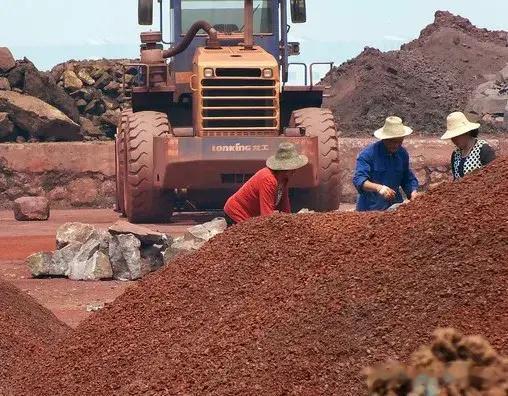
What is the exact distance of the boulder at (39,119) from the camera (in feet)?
77.0

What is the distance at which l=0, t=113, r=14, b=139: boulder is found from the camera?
23.3 m

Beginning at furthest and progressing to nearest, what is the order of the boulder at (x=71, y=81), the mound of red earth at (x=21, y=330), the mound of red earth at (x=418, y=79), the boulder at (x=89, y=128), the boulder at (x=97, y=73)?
the mound of red earth at (x=418, y=79)
the boulder at (x=97, y=73)
the boulder at (x=71, y=81)
the boulder at (x=89, y=128)
the mound of red earth at (x=21, y=330)

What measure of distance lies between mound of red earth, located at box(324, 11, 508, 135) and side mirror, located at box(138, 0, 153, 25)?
10527mm

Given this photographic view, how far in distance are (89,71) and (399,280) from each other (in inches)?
863

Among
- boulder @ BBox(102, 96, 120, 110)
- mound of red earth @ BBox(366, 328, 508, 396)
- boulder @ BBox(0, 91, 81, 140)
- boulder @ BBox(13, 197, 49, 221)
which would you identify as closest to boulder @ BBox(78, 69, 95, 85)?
boulder @ BBox(102, 96, 120, 110)

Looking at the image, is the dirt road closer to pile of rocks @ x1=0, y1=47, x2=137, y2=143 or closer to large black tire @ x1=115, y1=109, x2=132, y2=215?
large black tire @ x1=115, y1=109, x2=132, y2=215

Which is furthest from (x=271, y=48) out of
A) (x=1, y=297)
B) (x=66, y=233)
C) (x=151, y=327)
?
(x=151, y=327)

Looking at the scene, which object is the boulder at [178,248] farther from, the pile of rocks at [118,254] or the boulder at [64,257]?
the boulder at [64,257]

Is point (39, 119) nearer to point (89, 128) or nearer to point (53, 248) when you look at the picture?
point (89, 128)

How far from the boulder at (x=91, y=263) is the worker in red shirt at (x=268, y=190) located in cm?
272

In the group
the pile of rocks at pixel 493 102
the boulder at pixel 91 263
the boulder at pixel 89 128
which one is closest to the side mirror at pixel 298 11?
the boulder at pixel 91 263

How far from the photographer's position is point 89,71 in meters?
27.9

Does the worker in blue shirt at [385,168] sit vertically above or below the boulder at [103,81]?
above

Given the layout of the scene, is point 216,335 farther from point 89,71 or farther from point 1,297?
point 89,71
